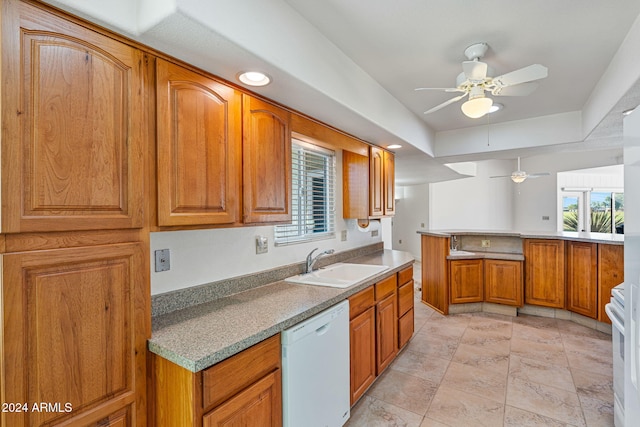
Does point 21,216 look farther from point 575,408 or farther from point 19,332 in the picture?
point 575,408

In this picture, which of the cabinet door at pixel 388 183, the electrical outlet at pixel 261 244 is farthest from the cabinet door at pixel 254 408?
the cabinet door at pixel 388 183

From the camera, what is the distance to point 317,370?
1629 mm

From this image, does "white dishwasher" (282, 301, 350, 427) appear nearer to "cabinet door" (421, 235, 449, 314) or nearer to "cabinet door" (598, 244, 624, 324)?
"cabinet door" (421, 235, 449, 314)

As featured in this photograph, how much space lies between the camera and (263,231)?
219 centimetres

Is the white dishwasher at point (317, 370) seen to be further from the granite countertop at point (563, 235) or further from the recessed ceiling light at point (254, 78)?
the granite countertop at point (563, 235)

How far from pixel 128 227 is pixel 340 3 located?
4.82 feet

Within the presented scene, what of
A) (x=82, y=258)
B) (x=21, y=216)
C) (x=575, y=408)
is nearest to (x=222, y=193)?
(x=82, y=258)

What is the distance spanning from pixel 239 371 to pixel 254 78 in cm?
139

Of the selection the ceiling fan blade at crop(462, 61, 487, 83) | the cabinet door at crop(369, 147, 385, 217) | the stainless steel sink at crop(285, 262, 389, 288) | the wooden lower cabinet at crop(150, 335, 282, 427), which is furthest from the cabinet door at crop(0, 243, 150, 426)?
the cabinet door at crop(369, 147, 385, 217)

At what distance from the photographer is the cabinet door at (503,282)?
12.8ft

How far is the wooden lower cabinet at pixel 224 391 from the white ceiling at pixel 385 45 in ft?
4.23

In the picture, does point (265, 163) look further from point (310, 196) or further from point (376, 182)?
point (376, 182)

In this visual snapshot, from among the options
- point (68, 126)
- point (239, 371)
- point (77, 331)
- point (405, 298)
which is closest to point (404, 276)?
point (405, 298)

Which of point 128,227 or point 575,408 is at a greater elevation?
point 128,227
